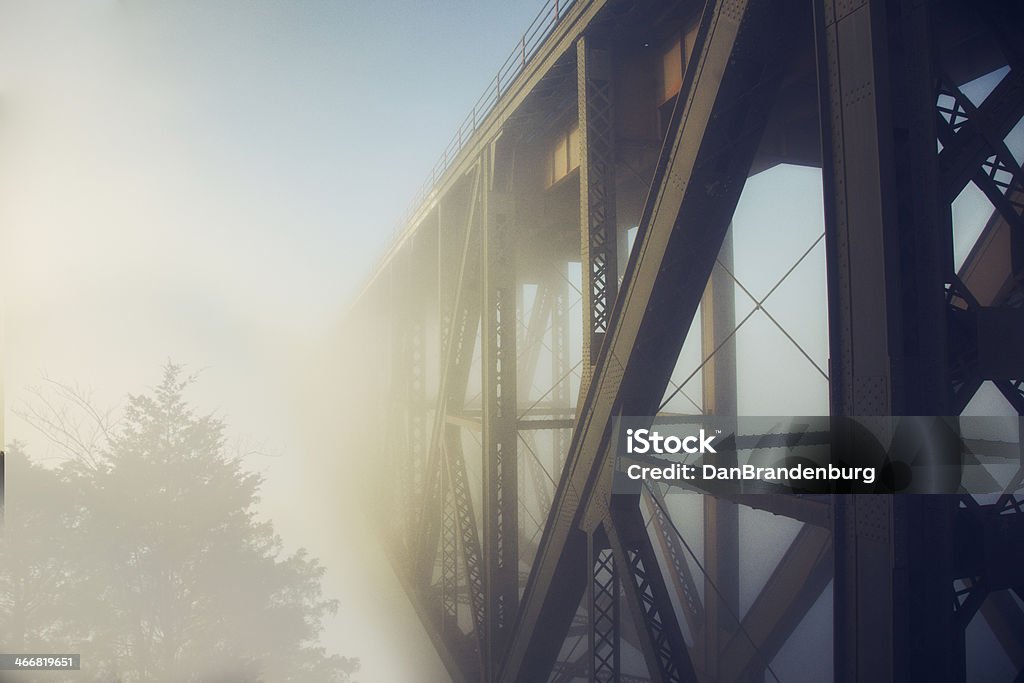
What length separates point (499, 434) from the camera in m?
6.76

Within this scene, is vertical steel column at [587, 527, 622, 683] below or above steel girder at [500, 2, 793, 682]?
below

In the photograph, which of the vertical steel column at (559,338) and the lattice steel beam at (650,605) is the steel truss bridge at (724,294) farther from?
the vertical steel column at (559,338)

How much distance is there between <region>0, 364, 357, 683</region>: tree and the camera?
38.5 feet

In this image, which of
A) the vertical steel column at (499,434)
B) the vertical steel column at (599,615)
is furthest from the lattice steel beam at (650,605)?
the vertical steel column at (499,434)

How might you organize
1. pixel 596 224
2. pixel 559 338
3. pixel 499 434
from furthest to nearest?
pixel 559 338 → pixel 499 434 → pixel 596 224

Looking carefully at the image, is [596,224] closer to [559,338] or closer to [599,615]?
[599,615]

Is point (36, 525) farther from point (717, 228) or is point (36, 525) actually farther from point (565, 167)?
point (717, 228)

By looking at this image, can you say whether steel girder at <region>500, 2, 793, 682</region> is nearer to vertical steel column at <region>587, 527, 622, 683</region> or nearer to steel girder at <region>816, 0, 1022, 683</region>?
vertical steel column at <region>587, 527, 622, 683</region>

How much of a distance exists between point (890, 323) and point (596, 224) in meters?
2.89

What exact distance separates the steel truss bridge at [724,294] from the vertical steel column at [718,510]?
4 cm

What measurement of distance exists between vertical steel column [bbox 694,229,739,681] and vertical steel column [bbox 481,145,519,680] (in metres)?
3.16

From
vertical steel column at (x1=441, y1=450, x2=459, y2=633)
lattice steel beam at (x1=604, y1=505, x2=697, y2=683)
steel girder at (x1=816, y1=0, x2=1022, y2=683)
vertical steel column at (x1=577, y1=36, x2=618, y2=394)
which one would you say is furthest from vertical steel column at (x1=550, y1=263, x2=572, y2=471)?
steel girder at (x1=816, y1=0, x2=1022, y2=683)

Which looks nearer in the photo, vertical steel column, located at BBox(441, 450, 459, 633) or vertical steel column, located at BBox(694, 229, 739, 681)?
vertical steel column, located at BBox(694, 229, 739, 681)

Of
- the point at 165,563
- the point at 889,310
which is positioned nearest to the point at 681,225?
the point at 889,310
